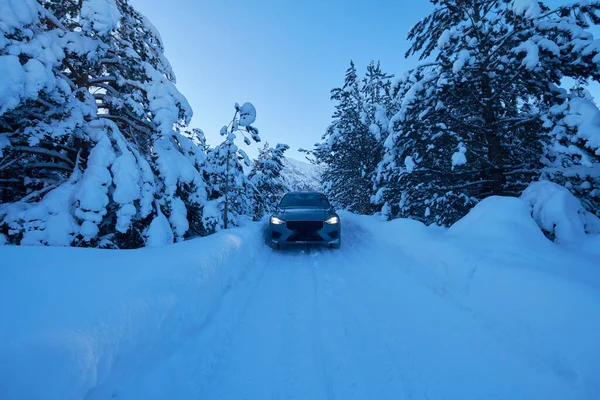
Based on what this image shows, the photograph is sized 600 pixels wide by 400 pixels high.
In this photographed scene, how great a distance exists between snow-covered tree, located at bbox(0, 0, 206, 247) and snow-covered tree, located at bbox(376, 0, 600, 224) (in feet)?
19.1

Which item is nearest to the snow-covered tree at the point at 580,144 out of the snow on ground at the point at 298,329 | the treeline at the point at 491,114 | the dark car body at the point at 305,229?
the treeline at the point at 491,114

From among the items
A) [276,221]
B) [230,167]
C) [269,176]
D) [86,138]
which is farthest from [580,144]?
[269,176]

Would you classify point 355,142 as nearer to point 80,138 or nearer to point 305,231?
point 305,231

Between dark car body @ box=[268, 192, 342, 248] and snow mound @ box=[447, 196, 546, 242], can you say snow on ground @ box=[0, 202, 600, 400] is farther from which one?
dark car body @ box=[268, 192, 342, 248]

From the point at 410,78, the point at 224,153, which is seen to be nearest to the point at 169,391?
the point at 410,78

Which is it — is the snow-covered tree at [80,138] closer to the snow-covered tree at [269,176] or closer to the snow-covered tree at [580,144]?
the snow-covered tree at [580,144]

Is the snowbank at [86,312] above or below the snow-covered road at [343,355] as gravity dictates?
above

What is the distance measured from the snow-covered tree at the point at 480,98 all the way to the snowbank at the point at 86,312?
5.92m

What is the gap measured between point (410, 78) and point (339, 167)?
39.4ft

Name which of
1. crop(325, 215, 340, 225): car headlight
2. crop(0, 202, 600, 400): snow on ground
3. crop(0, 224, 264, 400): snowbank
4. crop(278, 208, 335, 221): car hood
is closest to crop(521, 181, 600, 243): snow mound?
crop(0, 202, 600, 400): snow on ground

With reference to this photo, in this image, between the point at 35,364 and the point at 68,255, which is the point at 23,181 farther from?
the point at 35,364

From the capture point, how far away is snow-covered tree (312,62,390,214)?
15219 mm

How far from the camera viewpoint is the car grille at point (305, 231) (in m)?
6.90

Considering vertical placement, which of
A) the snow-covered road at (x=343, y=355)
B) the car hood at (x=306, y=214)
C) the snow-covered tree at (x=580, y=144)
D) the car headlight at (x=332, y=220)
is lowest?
the snow-covered road at (x=343, y=355)
